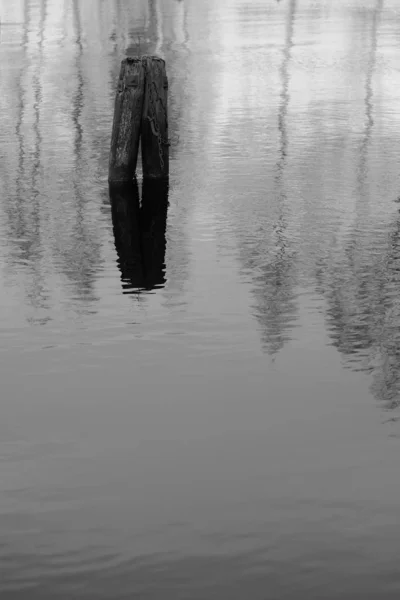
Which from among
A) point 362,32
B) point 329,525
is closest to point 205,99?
point 362,32

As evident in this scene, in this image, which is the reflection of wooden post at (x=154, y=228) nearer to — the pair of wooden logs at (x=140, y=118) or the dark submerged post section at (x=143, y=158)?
the dark submerged post section at (x=143, y=158)

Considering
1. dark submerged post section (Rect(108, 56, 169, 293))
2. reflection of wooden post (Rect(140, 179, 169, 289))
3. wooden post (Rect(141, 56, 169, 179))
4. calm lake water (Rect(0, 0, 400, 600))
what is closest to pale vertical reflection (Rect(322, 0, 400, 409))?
calm lake water (Rect(0, 0, 400, 600))

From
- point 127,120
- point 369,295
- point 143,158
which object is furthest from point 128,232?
point 369,295

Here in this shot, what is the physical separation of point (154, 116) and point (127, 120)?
0.31 m

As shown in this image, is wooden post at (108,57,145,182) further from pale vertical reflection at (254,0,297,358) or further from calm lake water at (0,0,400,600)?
pale vertical reflection at (254,0,297,358)

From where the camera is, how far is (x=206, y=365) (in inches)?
294

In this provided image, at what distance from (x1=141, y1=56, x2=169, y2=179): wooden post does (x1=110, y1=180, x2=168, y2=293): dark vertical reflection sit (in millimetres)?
300

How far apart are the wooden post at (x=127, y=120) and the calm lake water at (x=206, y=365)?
0.31m

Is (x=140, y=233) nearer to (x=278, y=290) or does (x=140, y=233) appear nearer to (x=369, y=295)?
(x=278, y=290)

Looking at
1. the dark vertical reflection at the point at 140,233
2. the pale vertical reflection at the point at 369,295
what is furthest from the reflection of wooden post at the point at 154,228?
the pale vertical reflection at the point at 369,295

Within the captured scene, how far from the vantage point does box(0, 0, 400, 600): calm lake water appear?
525 centimetres

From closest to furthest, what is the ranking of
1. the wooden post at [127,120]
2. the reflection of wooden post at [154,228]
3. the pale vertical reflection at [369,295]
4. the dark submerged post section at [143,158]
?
the pale vertical reflection at [369,295] < the reflection of wooden post at [154,228] < the dark submerged post section at [143,158] < the wooden post at [127,120]

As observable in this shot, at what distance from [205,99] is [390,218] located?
8.98m

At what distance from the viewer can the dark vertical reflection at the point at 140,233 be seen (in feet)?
31.8
